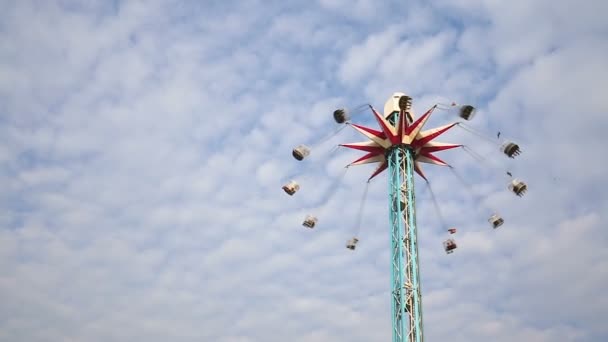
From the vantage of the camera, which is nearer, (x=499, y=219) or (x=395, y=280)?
(x=395, y=280)

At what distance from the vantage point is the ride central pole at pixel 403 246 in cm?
3747

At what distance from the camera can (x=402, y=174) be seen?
1635 inches

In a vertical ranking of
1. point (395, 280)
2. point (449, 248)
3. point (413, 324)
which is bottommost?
point (413, 324)

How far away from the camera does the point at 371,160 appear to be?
43.8 metres

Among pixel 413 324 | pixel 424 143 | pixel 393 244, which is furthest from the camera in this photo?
pixel 424 143

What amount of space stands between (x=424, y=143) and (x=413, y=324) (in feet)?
39.6

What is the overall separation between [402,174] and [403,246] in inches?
193

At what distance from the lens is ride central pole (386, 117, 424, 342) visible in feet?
123

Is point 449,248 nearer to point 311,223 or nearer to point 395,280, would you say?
point 395,280

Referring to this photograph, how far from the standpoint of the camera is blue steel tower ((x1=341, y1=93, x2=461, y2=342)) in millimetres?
37812

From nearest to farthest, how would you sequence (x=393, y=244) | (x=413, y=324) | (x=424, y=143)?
1. (x=413, y=324)
2. (x=393, y=244)
3. (x=424, y=143)

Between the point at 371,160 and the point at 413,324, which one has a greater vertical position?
the point at 371,160

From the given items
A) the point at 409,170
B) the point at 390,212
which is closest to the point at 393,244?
the point at 390,212

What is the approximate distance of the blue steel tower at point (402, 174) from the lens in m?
37.8
